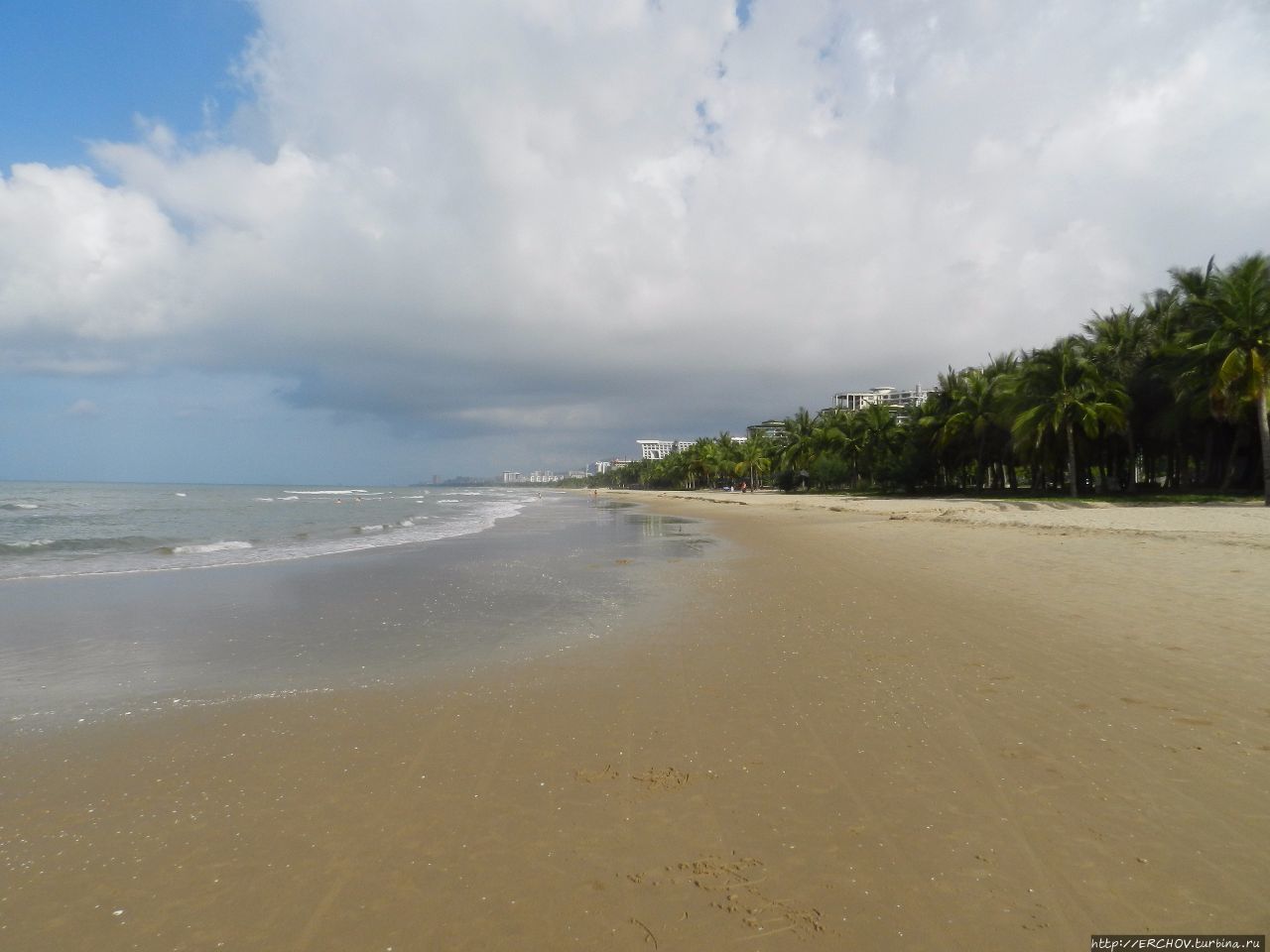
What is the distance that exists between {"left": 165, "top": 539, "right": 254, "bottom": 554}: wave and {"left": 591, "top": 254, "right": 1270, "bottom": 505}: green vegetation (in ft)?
128

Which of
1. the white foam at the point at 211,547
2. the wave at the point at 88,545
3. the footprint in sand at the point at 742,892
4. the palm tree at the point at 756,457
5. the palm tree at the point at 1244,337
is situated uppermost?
the palm tree at the point at 1244,337

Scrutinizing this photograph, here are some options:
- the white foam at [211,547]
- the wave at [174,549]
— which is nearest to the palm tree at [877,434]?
the wave at [174,549]

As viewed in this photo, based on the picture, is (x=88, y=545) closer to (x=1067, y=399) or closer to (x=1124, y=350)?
(x=1067, y=399)

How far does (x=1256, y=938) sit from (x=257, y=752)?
5903mm

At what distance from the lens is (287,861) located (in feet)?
11.6

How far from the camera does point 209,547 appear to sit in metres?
21.9

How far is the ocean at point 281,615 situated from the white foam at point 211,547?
0.11 m

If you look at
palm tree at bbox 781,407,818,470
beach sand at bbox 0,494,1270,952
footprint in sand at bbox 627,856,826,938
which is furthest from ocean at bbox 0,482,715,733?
palm tree at bbox 781,407,818,470

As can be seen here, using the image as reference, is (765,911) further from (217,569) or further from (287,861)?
(217,569)

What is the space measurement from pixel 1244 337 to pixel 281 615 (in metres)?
38.6

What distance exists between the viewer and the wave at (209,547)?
20719 mm

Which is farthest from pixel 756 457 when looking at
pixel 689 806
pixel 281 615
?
pixel 689 806

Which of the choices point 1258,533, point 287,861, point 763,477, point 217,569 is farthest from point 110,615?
point 763,477

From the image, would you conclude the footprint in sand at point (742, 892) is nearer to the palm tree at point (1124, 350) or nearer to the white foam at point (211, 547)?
the white foam at point (211, 547)
